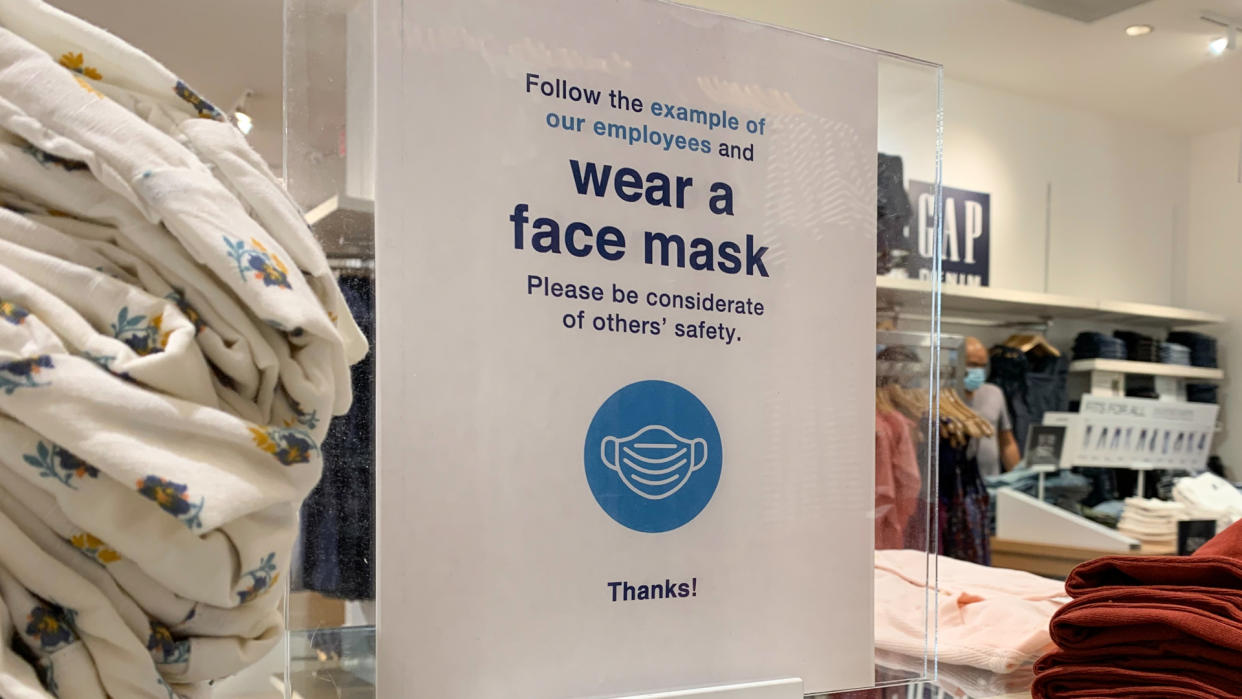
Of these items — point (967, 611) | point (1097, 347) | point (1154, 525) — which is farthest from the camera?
Answer: point (1097, 347)

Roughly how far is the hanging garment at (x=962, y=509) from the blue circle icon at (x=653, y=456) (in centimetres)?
274

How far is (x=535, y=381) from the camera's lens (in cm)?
67

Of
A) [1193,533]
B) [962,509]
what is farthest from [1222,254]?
[1193,533]

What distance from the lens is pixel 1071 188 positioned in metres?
4.40

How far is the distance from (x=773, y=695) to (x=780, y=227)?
366mm

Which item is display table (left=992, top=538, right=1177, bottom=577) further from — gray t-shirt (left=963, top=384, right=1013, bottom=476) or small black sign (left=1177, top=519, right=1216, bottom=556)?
small black sign (left=1177, top=519, right=1216, bottom=556)

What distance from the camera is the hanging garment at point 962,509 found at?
10.6 ft

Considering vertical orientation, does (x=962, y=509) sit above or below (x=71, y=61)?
below

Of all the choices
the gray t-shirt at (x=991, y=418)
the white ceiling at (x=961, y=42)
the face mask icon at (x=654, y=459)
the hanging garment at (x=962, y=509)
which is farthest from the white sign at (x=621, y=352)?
the gray t-shirt at (x=991, y=418)

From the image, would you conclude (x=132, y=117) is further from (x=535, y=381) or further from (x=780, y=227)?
(x=780, y=227)

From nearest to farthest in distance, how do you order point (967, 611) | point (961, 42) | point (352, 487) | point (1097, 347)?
point (352, 487) < point (967, 611) < point (961, 42) < point (1097, 347)

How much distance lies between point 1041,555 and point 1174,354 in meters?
1.95

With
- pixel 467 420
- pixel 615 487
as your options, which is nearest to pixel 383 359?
pixel 467 420

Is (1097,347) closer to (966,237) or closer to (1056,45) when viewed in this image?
(966,237)
